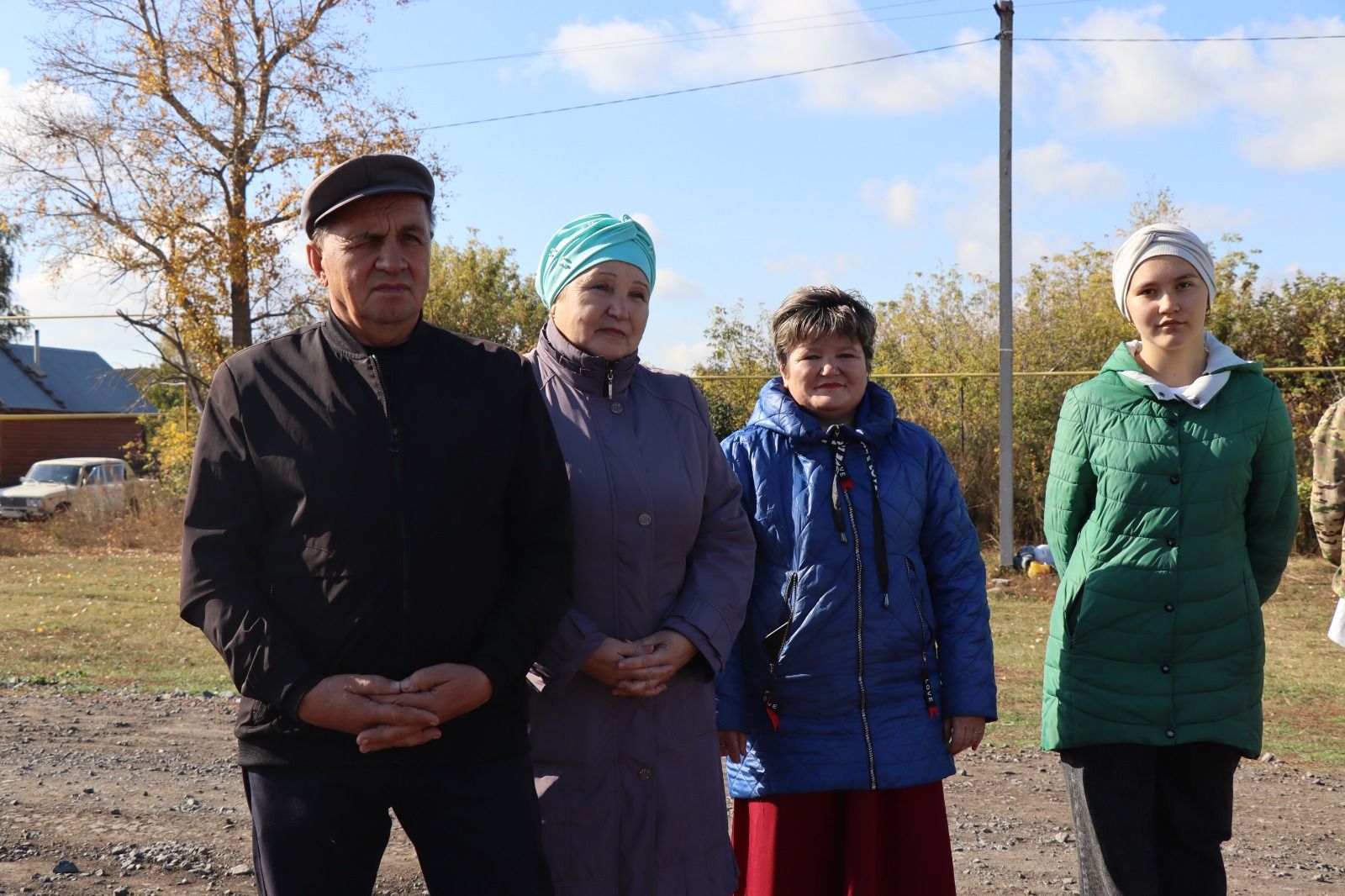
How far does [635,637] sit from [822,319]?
1.08m

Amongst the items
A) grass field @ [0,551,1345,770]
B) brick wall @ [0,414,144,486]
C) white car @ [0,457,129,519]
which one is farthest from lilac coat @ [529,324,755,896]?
brick wall @ [0,414,144,486]

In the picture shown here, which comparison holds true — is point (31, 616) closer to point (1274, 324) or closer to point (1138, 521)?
point (1138, 521)

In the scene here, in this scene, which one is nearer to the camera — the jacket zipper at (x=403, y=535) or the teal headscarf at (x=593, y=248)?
the jacket zipper at (x=403, y=535)

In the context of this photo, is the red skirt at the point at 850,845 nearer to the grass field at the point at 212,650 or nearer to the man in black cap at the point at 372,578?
the man in black cap at the point at 372,578

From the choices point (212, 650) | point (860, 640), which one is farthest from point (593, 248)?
point (212, 650)

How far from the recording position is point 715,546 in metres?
3.24

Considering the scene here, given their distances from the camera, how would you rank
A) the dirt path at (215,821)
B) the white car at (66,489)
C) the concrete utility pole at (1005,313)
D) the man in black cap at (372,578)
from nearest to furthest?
the man in black cap at (372,578)
the dirt path at (215,821)
the concrete utility pole at (1005,313)
the white car at (66,489)

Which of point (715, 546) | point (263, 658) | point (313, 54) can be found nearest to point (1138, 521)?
point (715, 546)

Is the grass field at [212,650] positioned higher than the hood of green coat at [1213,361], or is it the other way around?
the hood of green coat at [1213,361]

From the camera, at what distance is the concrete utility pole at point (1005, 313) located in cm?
1427

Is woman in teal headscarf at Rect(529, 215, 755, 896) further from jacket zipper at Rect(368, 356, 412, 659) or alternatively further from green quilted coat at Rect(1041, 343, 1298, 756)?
green quilted coat at Rect(1041, 343, 1298, 756)

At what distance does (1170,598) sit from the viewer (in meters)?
3.49

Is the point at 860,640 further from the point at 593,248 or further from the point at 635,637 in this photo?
the point at 593,248

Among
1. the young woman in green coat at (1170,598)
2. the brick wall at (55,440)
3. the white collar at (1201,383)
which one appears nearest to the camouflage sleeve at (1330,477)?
the young woman in green coat at (1170,598)
